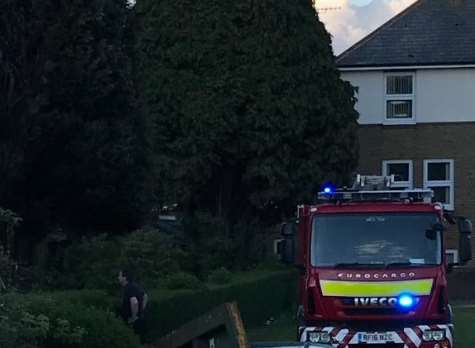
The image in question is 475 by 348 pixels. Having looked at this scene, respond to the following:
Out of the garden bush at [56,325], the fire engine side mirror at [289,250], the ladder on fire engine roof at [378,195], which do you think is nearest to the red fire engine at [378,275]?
the fire engine side mirror at [289,250]

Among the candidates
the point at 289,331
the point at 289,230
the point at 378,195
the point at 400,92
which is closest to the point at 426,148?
the point at 400,92

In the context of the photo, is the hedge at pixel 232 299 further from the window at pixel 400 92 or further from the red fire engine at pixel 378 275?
the window at pixel 400 92

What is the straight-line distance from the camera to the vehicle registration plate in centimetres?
1785

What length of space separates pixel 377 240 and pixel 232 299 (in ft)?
26.2

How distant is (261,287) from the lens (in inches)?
1148

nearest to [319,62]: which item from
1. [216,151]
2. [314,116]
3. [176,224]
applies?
[314,116]

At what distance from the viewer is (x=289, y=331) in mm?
26844

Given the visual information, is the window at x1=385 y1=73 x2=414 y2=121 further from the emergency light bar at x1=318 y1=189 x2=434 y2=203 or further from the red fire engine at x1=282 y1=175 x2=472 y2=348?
the red fire engine at x1=282 y1=175 x2=472 y2=348

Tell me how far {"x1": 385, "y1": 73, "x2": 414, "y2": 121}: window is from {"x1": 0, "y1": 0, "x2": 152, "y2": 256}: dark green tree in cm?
2290

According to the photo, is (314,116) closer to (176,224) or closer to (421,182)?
(176,224)

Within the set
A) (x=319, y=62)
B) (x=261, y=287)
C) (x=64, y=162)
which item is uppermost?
(x=319, y=62)

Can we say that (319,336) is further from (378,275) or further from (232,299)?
(232,299)

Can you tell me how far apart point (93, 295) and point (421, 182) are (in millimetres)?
28034

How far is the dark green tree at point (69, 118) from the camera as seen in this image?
16.7 metres
